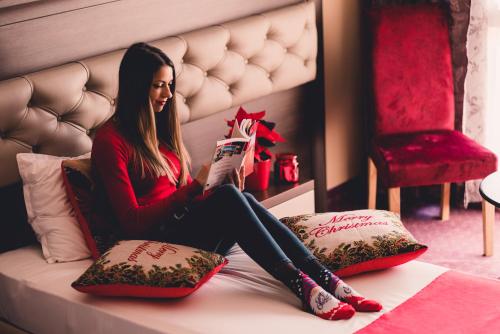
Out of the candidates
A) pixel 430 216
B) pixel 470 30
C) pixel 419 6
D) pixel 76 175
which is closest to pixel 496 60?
pixel 470 30

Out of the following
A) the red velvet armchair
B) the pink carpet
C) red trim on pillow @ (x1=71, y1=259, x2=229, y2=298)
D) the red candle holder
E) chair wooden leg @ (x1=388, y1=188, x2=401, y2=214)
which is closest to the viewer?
red trim on pillow @ (x1=71, y1=259, x2=229, y2=298)

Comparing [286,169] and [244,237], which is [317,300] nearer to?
[244,237]

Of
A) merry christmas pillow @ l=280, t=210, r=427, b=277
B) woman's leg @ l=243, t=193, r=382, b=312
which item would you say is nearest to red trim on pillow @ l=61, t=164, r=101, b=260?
woman's leg @ l=243, t=193, r=382, b=312

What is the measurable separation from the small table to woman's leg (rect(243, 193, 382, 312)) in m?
0.84

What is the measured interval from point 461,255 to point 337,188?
93 centimetres

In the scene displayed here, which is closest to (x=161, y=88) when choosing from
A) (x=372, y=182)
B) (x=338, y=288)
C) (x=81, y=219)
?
(x=81, y=219)

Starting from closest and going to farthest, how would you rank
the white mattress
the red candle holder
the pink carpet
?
the white mattress, the red candle holder, the pink carpet

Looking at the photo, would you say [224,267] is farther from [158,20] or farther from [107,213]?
[158,20]

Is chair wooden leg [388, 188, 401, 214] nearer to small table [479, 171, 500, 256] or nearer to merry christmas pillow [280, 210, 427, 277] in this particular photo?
small table [479, 171, 500, 256]

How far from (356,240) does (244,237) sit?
37cm

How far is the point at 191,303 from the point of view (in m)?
2.10

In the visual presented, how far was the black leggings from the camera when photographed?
2.19m

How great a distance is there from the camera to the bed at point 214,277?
1.99 meters

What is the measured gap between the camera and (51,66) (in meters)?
2.57
